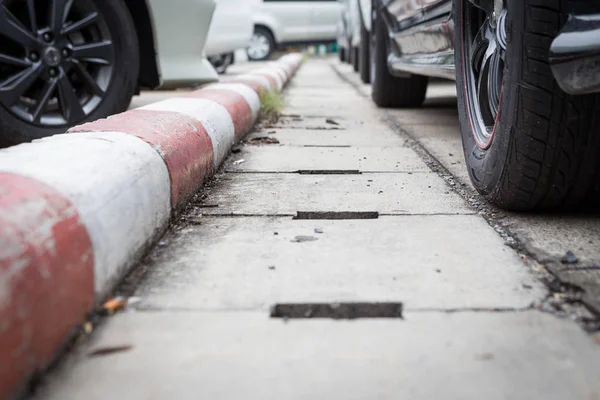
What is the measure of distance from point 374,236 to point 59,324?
100 centimetres

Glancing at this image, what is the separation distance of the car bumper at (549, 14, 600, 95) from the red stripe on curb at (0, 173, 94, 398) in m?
1.20

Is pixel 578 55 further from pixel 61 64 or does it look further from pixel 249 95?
pixel 249 95

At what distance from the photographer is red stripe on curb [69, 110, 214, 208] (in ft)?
7.23

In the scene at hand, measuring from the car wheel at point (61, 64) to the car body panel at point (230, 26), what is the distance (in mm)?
2762

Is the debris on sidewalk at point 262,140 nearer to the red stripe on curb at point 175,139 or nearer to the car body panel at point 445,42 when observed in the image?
the car body panel at point 445,42

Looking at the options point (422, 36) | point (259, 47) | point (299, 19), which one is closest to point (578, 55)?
point (422, 36)

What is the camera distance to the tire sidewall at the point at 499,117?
1.98m

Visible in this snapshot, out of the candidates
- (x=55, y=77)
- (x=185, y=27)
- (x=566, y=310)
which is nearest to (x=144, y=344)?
(x=566, y=310)

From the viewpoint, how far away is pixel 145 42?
3.84 meters

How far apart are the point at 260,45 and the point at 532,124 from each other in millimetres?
15862

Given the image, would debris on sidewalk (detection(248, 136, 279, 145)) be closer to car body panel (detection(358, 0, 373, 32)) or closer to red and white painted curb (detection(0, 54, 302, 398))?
red and white painted curb (detection(0, 54, 302, 398))

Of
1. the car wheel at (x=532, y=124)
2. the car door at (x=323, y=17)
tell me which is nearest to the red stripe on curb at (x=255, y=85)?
the car wheel at (x=532, y=124)

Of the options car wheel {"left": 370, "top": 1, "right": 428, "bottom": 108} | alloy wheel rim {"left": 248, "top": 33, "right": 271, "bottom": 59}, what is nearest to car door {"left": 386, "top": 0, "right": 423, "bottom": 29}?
car wheel {"left": 370, "top": 1, "right": 428, "bottom": 108}

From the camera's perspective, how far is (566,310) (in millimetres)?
1512
